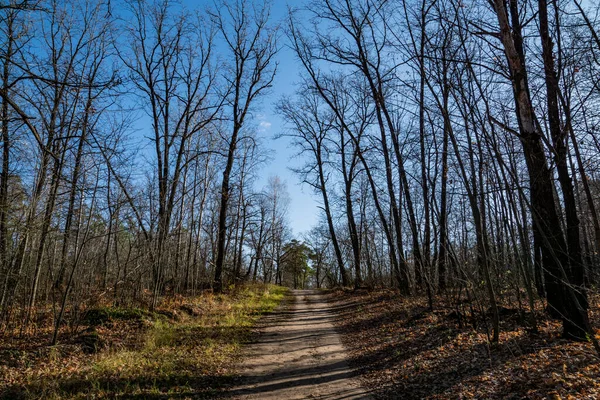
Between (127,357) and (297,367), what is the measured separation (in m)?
3.39

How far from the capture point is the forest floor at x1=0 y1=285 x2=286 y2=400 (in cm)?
524

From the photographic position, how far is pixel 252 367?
6.61 m

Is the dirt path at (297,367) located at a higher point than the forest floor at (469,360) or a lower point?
lower

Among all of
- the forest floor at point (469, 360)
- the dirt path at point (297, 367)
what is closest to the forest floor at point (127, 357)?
the dirt path at point (297, 367)

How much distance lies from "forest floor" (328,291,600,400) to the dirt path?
399mm

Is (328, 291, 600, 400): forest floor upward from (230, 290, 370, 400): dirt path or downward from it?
upward

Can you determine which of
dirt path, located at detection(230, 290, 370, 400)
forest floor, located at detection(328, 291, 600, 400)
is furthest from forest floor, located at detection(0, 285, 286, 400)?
forest floor, located at detection(328, 291, 600, 400)

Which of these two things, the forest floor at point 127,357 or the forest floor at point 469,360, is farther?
the forest floor at point 127,357

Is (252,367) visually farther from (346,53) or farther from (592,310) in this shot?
(346,53)

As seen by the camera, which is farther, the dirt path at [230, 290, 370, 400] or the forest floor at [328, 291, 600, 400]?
the dirt path at [230, 290, 370, 400]

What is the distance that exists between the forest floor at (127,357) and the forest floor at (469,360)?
2.90 metres

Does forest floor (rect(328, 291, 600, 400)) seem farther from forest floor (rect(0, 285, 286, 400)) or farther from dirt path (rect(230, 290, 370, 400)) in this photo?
forest floor (rect(0, 285, 286, 400))

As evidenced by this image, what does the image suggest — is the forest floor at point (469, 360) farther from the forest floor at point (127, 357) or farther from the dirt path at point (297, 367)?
the forest floor at point (127, 357)

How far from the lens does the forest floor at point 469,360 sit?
4.34m
